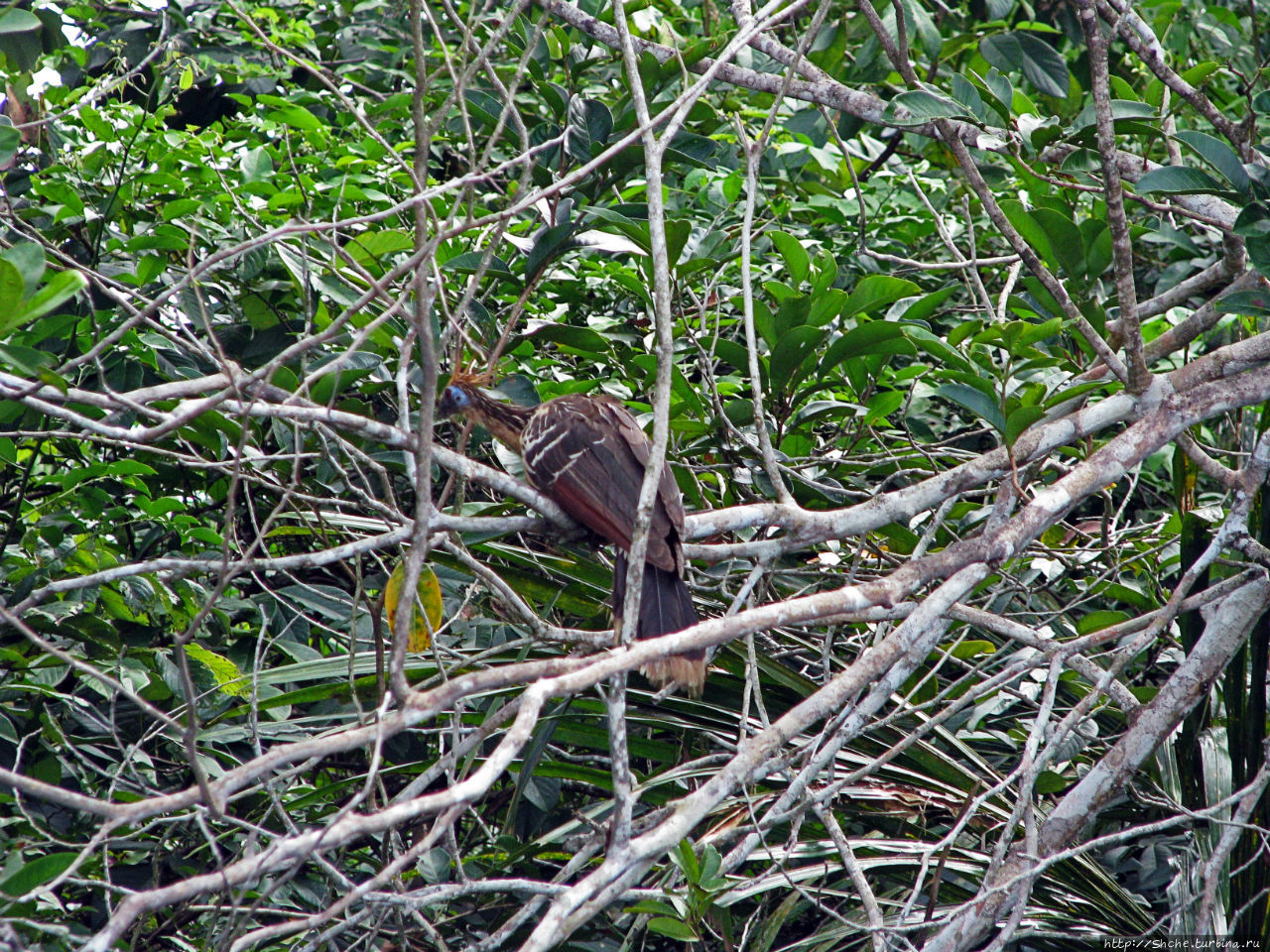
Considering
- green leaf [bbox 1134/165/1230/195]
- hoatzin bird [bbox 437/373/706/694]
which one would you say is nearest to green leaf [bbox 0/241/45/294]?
hoatzin bird [bbox 437/373/706/694]

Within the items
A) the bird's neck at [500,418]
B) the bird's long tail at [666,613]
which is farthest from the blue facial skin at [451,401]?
the bird's long tail at [666,613]

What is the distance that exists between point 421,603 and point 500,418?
1.36 m

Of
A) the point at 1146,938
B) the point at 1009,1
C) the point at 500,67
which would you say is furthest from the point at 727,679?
the point at 500,67

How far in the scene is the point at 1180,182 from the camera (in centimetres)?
266

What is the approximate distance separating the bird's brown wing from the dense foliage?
0.12 metres

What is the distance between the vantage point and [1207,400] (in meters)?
2.86

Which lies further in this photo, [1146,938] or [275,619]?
[275,619]

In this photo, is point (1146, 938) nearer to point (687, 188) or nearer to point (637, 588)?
point (637, 588)

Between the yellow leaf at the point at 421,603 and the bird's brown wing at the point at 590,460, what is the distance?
705mm

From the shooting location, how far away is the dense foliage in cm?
247

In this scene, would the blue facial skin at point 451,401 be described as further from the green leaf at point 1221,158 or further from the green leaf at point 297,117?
the green leaf at point 1221,158

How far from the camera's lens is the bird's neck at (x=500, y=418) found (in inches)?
157

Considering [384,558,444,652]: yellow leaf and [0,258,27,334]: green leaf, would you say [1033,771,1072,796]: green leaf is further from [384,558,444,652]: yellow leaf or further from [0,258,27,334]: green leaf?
[0,258,27,334]: green leaf

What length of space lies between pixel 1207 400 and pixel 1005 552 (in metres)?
0.78
